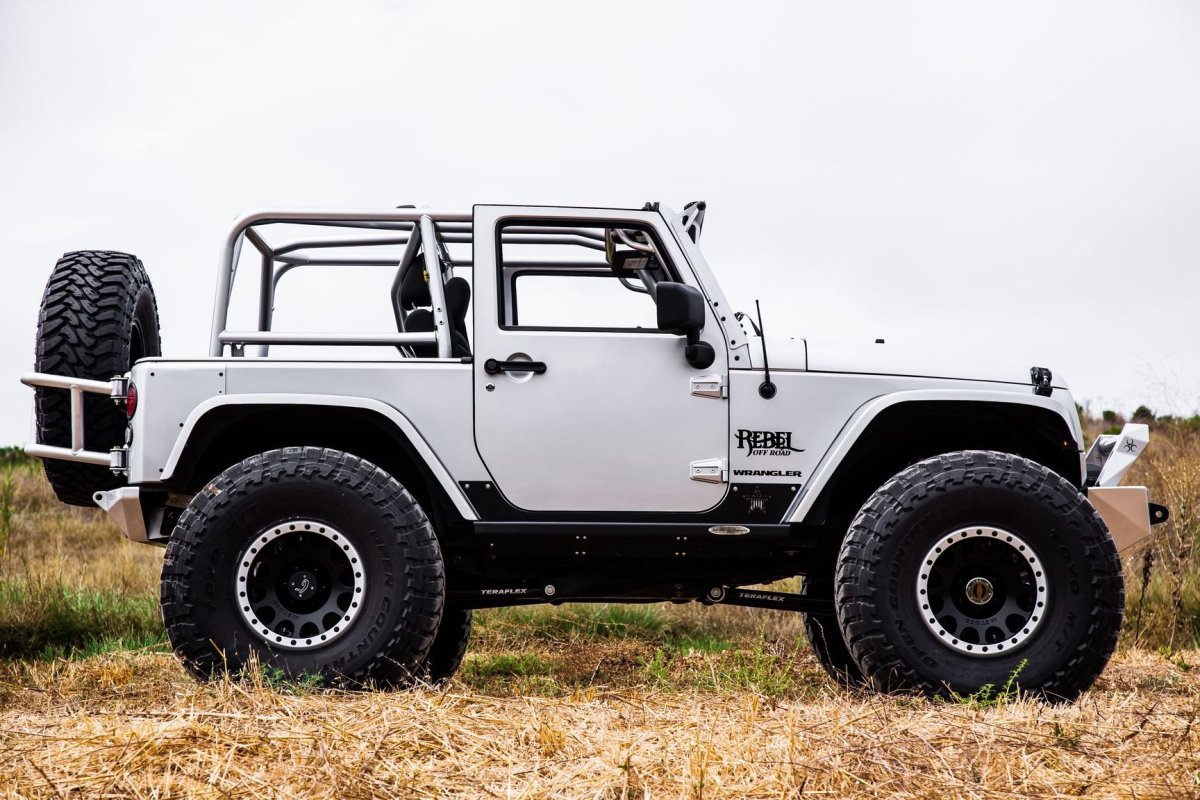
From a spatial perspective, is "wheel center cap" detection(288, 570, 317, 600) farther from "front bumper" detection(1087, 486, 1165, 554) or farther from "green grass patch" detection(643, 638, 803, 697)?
"front bumper" detection(1087, 486, 1165, 554)

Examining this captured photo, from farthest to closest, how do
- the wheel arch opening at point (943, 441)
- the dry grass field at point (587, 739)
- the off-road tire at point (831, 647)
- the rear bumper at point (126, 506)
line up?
the off-road tire at point (831, 647)
the wheel arch opening at point (943, 441)
the rear bumper at point (126, 506)
the dry grass field at point (587, 739)

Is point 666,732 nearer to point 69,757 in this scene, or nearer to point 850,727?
point 850,727

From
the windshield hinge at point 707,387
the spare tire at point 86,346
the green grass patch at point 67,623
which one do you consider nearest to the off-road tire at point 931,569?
the windshield hinge at point 707,387

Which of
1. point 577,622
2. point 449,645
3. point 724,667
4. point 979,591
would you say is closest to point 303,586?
point 449,645

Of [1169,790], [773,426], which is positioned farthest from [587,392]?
[1169,790]

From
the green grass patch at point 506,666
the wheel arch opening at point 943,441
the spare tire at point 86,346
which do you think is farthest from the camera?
the green grass patch at point 506,666

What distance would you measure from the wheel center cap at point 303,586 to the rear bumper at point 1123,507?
135 inches

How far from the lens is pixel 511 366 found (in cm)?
471

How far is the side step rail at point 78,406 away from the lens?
4.86 metres

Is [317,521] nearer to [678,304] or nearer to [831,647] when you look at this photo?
[678,304]

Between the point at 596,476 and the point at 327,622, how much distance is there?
1.27 m

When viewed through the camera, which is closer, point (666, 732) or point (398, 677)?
point (666, 732)

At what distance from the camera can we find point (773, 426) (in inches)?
188

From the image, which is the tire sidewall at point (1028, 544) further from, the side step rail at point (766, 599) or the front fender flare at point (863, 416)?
the side step rail at point (766, 599)
